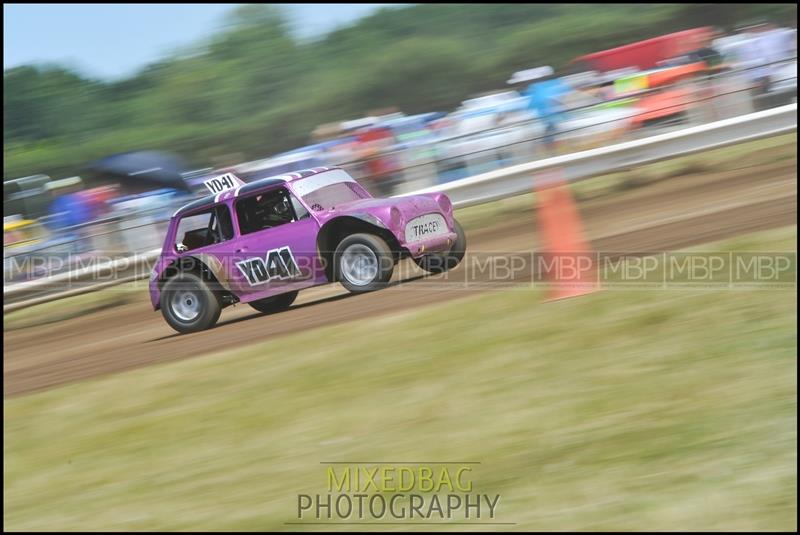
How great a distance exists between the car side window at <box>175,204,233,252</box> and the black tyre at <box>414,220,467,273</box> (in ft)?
4.98

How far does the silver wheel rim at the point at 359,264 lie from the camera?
22.4 ft

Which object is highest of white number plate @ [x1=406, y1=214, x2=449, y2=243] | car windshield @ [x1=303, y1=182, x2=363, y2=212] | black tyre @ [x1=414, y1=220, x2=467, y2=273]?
car windshield @ [x1=303, y1=182, x2=363, y2=212]

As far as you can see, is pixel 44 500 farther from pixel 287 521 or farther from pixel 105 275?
pixel 105 275

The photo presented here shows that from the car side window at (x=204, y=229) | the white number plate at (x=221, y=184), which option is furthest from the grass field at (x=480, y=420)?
the white number plate at (x=221, y=184)

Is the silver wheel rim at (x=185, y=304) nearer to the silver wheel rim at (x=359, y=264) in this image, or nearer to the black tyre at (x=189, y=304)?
the black tyre at (x=189, y=304)

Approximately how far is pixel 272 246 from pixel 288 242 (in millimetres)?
136

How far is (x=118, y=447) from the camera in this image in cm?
541

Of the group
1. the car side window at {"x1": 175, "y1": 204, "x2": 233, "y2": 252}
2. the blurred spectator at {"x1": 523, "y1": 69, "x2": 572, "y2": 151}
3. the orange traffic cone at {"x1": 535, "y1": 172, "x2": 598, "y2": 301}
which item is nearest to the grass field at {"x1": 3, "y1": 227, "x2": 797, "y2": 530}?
the orange traffic cone at {"x1": 535, "y1": 172, "x2": 598, "y2": 301}

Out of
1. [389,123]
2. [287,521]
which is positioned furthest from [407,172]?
[287,521]

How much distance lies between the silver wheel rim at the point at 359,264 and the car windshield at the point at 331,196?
453mm

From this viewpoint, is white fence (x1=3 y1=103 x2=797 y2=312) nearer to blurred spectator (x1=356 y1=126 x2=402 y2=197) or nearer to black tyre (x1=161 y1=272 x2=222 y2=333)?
blurred spectator (x1=356 y1=126 x2=402 y2=197)

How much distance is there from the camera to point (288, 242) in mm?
7070

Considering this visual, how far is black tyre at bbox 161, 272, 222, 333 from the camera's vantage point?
7.26m

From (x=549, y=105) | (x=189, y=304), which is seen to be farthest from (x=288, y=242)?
(x=549, y=105)
